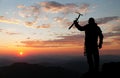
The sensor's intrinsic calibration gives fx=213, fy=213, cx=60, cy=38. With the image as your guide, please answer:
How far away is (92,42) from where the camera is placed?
1559cm

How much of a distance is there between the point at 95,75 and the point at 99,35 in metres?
2.93

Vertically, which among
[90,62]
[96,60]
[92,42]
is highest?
[92,42]

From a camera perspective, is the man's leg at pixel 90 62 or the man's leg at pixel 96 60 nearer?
the man's leg at pixel 96 60

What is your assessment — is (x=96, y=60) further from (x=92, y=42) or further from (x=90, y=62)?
(x=92, y=42)

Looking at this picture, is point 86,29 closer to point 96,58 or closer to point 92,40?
point 92,40

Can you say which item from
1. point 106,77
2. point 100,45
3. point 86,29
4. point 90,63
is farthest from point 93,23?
point 106,77

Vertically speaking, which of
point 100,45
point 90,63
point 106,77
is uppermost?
point 100,45

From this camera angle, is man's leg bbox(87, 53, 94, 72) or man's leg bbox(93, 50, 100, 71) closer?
man's leg bbox(93, 50, 100, 71)

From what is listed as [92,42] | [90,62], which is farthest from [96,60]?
[92,42]

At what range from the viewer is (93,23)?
15508 mm

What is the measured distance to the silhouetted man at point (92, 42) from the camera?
15453 mm

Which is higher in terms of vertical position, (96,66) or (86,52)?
(86,52)

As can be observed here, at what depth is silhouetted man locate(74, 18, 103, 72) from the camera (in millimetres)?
15453

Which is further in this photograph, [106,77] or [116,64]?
[116,64]
